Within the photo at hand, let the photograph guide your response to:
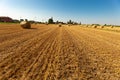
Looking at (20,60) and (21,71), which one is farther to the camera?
(20,60)

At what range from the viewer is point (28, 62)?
691cm

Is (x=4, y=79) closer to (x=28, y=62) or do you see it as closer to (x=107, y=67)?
(x=28, y=62)

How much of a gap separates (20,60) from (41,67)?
4.33 ft

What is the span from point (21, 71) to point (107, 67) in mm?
3549

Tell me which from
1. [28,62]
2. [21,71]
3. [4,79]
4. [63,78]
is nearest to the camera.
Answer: [4,79]

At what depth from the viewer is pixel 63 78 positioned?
535 cm

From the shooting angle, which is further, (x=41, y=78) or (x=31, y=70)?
(x=31, y=70)

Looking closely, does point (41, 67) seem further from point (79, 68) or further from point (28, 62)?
point (79, 68)

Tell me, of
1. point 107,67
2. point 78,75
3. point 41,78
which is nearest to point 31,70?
point 41,78

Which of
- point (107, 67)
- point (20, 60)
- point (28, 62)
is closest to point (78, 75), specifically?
point (107, 67)

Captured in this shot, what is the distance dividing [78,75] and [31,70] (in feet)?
5.48

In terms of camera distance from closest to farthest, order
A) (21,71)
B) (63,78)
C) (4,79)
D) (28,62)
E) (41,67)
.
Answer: (4,79)
(63,78)
(21,71)
(41,67)
(28,62)

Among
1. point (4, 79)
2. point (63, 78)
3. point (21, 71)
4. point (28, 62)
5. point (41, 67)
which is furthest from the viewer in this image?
point (28, 62)

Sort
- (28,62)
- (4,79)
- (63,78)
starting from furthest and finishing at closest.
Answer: (28,62)
(63,78)
(4,79)
